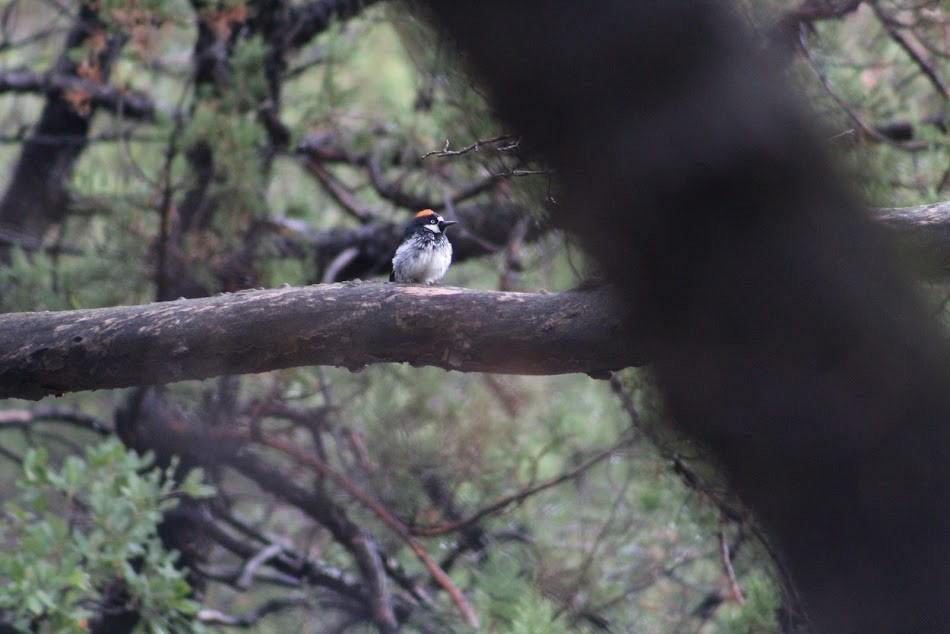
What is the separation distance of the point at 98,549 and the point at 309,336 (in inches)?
79.6

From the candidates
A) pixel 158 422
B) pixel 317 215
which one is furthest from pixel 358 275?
pixel 158 422

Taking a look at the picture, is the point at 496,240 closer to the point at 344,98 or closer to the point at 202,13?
the point at 344,98

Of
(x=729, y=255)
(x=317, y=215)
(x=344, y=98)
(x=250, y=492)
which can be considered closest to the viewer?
(x=729, y=255)

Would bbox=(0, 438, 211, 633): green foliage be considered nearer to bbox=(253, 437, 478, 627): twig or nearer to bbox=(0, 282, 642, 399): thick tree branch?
bbox=(253, 437, 478, 627): twig

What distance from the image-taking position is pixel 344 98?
5539mm

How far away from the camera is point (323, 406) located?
5.55m

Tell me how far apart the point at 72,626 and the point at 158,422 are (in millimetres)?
1537

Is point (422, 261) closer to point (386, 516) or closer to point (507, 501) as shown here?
point (507, 501)

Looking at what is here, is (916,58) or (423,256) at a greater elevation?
(916,58)

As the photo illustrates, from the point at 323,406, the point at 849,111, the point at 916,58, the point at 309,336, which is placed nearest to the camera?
the point at 309,336

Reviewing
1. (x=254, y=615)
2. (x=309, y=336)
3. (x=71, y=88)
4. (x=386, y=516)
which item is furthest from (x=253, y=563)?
(x=71, y=88)

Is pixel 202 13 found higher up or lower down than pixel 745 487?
higher up

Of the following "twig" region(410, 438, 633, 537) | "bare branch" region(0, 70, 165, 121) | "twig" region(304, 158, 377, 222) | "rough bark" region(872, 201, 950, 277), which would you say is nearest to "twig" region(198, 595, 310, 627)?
"twig" region(410, 438, 633, 537)

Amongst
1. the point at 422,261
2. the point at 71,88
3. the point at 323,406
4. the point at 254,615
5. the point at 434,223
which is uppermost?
the point at 71,88
